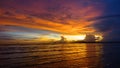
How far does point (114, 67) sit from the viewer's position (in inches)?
1268

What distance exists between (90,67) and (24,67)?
11.1 metres

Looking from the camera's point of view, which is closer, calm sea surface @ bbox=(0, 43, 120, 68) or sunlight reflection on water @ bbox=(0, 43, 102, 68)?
calm sea surface @ bbox=(0, 43, 120, 68)

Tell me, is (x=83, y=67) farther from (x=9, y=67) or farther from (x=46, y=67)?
(x=9, y=67)

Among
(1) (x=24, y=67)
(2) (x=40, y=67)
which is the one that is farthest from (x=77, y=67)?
(1) (x=24, y=67)

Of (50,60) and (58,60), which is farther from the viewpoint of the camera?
(58,60)

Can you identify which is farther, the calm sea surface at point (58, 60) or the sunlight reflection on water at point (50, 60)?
the sunlight reflection on water at point (50, 60)

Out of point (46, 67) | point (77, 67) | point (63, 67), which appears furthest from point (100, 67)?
point (46, 67)

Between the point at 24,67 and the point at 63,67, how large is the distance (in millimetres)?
6506

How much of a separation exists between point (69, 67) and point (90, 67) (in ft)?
11.7

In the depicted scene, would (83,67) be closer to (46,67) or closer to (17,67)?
(46,67)

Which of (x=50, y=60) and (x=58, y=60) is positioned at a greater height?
(x=50, y=60)

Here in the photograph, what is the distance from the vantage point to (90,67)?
31.7 m

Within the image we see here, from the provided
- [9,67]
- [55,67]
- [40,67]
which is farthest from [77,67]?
[9,67]

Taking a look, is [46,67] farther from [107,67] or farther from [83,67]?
[107,67]
